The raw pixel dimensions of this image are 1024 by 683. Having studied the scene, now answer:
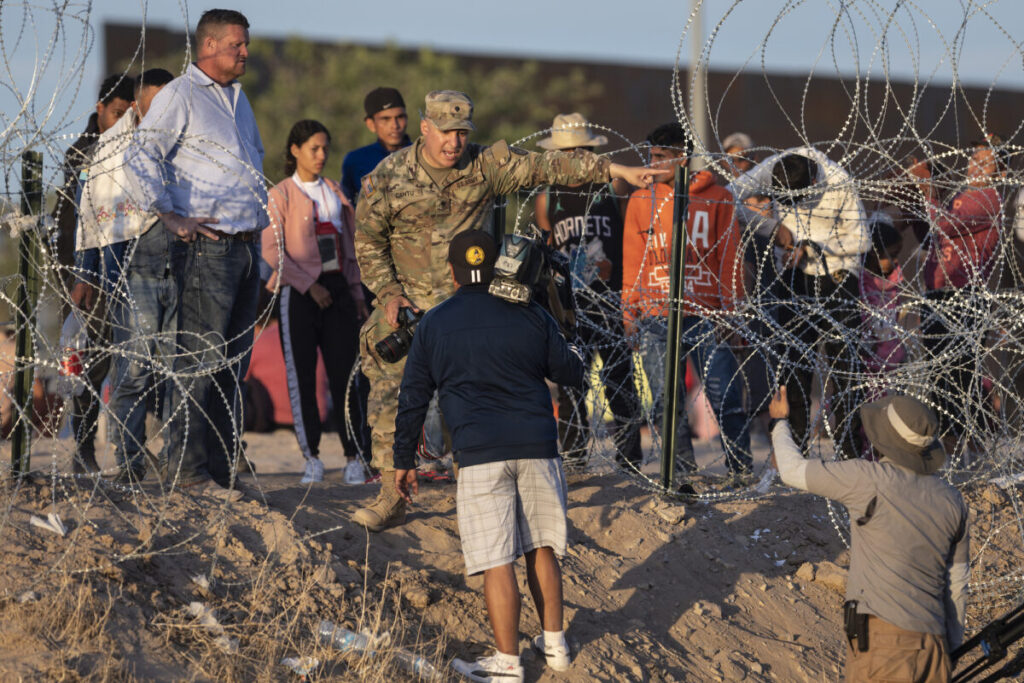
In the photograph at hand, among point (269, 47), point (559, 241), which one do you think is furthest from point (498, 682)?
point (269, 47)

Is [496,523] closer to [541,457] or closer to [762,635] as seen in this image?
[541,457]

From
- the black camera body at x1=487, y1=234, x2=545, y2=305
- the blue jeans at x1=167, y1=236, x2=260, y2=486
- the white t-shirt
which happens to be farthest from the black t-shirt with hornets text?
the black camera body at x1=487, y1=234, x2=545, y2=305

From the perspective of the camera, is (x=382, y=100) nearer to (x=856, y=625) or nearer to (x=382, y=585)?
(x=382, y=585)

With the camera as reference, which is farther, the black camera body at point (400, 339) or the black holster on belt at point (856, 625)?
the black camera body at point (400, 339)

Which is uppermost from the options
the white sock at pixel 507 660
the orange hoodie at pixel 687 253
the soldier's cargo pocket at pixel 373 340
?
the orange hoodie at pixel 687 253

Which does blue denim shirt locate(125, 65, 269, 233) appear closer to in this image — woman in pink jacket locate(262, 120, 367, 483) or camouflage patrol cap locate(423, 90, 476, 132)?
camouflage patrol cap locate(423, 90, 476, 132)

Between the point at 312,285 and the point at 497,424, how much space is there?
245 centimetres

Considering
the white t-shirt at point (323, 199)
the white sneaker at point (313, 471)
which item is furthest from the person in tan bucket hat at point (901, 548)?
the white t-shirt at point (323, 199)

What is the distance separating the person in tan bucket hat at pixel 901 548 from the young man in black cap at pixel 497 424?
2.92ft

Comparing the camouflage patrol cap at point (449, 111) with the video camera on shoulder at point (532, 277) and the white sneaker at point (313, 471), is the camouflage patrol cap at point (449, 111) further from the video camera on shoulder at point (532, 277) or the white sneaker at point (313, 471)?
the white sneaker at point (313, 471)

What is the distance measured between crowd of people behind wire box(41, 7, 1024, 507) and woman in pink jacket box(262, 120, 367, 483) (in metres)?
0.01

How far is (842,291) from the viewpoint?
688cm

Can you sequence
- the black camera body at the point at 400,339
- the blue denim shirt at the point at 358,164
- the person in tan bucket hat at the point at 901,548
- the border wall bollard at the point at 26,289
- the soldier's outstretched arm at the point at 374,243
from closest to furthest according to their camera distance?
the person in tan bucket hat at the point at 901,548
the border wall bollard at the point at 26,289
the black camera body at the point at 400,339
the soldier's outstretched arm at the point at 374,243
the blue denim shirt at the point at 358,164

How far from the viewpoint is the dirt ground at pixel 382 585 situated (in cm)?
431
